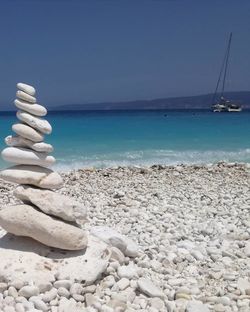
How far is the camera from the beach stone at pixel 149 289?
4430 mm

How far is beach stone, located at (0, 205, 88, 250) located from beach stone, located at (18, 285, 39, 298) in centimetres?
64

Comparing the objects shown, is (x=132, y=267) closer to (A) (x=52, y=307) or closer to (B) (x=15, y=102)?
(A) (x=52, y=307)

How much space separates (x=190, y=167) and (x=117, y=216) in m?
7.31

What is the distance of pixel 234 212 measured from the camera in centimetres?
796

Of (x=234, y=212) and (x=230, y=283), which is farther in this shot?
(x=234, y=212)


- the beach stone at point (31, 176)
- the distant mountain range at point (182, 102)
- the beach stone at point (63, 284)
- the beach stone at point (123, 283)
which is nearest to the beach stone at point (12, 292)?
the beach stone at point (63, 284)

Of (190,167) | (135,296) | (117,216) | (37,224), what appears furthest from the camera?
(190,167)

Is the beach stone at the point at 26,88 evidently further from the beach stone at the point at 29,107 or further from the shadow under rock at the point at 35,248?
the shadow under rock at the point at 35,248

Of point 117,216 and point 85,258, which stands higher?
point 117,216

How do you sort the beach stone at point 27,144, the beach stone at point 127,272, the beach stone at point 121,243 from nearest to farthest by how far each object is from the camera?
the beach stone at point 127,272
the beach stone at point 27,144
the beach stone at point 121,243

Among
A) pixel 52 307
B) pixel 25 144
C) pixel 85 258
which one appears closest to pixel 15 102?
pixel 25 144

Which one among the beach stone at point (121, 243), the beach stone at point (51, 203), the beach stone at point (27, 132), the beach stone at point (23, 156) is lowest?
the beach stone at point (121, 243)

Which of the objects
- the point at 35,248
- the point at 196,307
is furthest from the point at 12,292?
the point at 196,307

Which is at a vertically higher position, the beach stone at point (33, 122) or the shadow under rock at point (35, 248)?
the beach stone at point (33, 122)
